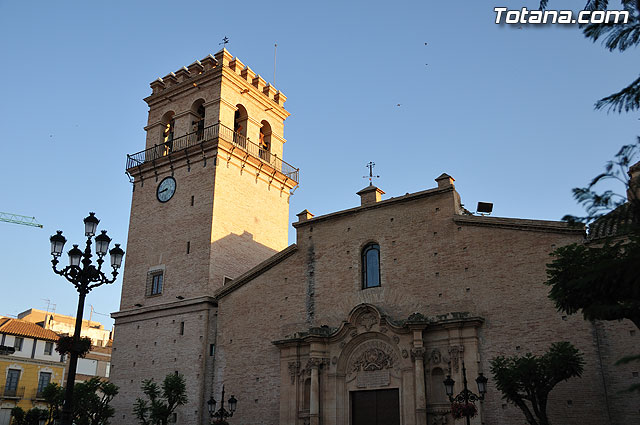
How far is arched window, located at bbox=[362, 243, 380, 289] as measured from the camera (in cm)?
2459

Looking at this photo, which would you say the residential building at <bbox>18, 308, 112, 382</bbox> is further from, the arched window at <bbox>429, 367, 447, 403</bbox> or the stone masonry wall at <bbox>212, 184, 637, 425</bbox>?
the arched window at <bbox>429, 367, 447, 403</bbox>

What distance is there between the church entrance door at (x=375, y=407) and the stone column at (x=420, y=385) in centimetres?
131

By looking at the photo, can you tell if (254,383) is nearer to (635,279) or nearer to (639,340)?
(639,340)

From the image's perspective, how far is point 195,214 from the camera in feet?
99.0

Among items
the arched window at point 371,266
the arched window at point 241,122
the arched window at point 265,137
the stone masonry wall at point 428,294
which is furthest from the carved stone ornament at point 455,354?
the arched window at point 265,137

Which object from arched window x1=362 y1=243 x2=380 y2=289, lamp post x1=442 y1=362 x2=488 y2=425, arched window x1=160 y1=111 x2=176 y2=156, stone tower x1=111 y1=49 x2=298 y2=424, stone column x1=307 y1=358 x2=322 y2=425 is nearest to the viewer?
lamp post x1=442 y1=362 x2=488 y2=425

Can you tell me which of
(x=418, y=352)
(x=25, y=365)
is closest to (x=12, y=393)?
(x=25, y=365)

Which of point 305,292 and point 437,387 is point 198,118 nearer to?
point 305,292

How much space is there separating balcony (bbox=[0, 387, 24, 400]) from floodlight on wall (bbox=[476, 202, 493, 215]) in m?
33.5

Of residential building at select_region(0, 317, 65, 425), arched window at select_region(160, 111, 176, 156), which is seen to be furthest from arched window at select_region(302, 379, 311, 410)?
residential building at select_region(0, 317, 65, 425)

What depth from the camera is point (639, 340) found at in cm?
1825

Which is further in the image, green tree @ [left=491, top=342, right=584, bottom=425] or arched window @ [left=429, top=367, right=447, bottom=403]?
arched window @ [left=429, top=367, right=447, bottom=403]

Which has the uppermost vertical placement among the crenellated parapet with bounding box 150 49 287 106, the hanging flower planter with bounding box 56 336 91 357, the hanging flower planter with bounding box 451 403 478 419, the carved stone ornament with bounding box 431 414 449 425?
the crenellated parapet with bounding box 150 49 287 106

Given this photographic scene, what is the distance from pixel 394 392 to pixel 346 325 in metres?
3.03
